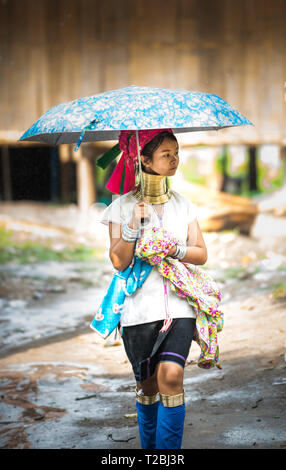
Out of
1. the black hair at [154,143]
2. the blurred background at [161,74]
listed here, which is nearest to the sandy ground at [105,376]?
the blurred background at [161,74]

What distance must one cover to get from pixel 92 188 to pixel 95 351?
5430 mm

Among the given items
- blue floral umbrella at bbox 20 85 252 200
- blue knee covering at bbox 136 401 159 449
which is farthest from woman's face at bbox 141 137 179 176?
blue knee covering at bbox 136 401 159 449

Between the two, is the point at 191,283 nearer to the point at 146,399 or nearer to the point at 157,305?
the point at 157,305

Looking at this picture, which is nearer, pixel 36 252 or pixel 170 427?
pixel 170 427

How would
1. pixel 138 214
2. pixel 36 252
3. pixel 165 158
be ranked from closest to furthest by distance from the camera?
1. pixel 138 214
2. pixel 165 158
3. pixel 36 252

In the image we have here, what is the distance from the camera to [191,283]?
103 inches

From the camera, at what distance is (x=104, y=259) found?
27.0 ft

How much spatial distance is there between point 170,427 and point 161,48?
22.9ft

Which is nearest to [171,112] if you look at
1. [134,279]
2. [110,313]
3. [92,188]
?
[134,279]

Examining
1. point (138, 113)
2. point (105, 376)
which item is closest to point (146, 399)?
point (138, 113)

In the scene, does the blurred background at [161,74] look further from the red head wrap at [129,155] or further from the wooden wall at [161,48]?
the red head wrap at [129,155]

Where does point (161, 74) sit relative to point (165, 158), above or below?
above

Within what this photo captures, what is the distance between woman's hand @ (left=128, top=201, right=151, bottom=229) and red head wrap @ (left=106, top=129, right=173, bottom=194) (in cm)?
25

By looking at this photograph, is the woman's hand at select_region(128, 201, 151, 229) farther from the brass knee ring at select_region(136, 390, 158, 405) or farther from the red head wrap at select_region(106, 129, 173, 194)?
the brass knee ring at select_region(136, 390, 158, 405)
